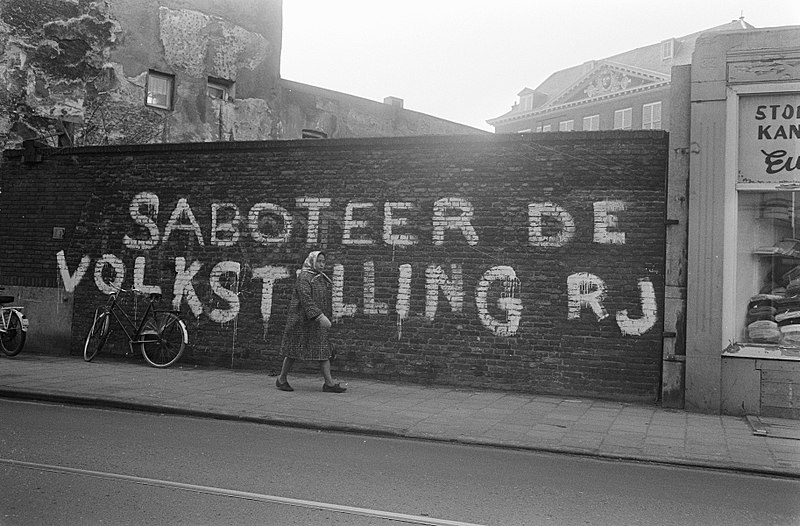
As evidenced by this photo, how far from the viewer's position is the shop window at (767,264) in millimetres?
9477

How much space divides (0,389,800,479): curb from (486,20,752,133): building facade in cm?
4379

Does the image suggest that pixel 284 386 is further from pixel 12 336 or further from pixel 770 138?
pixel 770 138

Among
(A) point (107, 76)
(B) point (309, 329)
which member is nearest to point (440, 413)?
(B) point (309, 329)

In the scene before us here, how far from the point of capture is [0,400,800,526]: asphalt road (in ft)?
16.1

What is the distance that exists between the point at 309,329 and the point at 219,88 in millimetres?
12141

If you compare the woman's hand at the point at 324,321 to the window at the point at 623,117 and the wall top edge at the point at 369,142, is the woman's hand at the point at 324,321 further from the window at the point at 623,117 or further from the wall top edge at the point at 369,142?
the window at the point at 623,117

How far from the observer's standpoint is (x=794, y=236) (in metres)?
9.54

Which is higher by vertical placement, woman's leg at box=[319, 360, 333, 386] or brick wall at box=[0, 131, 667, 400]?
brick wall at box=[0, 131, 667, 400]

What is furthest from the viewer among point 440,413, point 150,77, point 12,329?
point 150,77

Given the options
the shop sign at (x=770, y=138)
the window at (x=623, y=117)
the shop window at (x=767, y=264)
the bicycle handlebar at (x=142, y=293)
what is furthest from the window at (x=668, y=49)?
the bicycle handlebar at (x=142, y=293)

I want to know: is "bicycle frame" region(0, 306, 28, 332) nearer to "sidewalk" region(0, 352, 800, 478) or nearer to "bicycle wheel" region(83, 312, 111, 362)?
"bicycle wheel" region(83, 312, 111, 362)

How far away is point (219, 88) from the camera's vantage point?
66.1ft

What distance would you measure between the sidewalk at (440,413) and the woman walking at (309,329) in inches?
11.4

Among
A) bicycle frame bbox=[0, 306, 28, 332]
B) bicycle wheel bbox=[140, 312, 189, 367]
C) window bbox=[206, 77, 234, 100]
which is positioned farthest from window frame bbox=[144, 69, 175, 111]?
bicycle wheel bbox=[140, 312, 189, 367]
